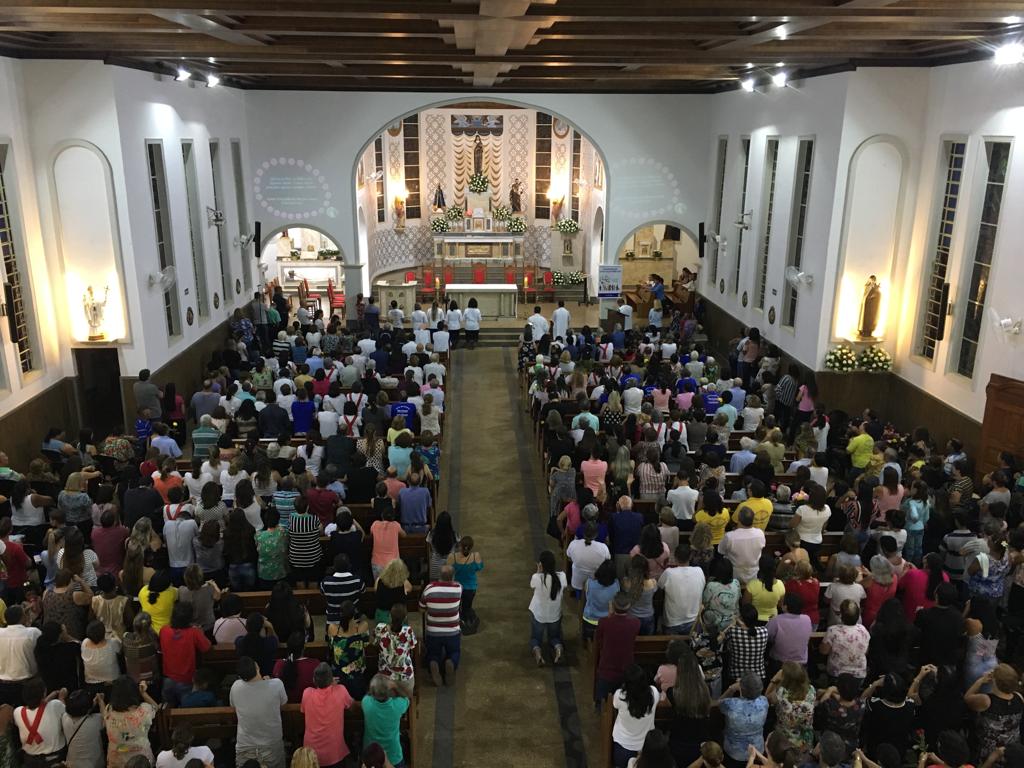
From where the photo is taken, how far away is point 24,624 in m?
6.73

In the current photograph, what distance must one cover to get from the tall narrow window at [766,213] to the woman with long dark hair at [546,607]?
10.3 m

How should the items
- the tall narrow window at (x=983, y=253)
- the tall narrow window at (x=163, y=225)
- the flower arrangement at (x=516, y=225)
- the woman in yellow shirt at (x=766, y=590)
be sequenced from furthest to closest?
the flower arrangement at (x=516, y=225)
the tall narrow window at (x=163, y=225)
the tall narrow window at (x=983, y=253)
the woman in yellow shirt at (x=766, y=590)

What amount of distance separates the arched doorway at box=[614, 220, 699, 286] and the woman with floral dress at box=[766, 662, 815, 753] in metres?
21.2

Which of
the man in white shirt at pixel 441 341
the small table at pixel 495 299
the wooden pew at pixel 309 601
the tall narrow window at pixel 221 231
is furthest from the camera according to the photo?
the small table at pixel 495 299

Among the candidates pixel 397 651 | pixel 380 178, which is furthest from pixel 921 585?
pixel 380 178

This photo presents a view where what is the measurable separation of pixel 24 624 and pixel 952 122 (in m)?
12.6

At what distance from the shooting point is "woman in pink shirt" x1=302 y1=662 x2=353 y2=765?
5.62 m

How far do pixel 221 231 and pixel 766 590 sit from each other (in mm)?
14038

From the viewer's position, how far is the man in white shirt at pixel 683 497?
871 centimetres

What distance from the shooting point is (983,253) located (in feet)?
37.7

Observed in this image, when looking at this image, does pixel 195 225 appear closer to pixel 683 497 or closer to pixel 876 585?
pixel 683 497

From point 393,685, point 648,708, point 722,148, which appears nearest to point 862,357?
point 722,148

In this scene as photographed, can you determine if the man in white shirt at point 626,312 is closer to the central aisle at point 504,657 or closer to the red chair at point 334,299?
the central aisle at point 504,657

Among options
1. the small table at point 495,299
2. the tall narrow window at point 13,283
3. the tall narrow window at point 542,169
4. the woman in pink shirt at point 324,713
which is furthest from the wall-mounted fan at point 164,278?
the tall narrow window at point 542,169
